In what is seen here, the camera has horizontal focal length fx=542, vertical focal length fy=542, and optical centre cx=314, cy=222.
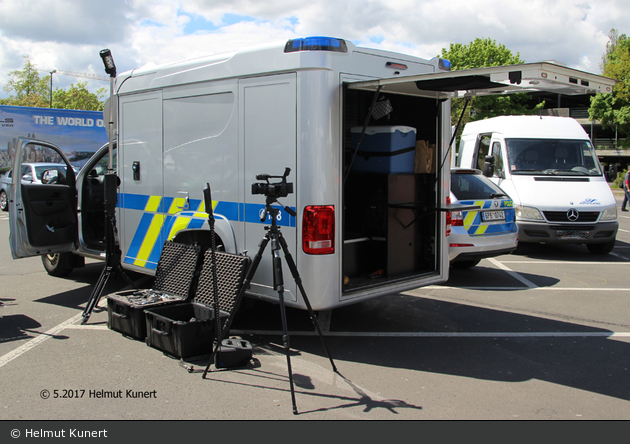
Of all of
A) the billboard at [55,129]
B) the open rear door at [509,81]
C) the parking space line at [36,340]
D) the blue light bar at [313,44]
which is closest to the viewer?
the open rear door at [509,81]

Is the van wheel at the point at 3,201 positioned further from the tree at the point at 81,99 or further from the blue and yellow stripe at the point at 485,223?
the tree at the point at 81,99

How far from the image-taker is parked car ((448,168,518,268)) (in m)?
7.46

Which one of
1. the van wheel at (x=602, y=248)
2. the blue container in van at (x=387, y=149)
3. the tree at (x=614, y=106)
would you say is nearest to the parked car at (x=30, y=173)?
the blue container in van at (x=387, y=149)

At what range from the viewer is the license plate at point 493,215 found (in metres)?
7.61

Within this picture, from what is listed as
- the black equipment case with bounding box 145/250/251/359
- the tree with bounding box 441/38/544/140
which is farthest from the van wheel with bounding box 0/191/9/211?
the tree with bounding box 441/38/544/140

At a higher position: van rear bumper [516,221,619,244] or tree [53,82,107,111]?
tree [53,82,107,111]

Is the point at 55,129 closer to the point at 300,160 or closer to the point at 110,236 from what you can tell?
the point at 110,236

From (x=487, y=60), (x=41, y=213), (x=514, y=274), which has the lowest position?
(x=514, y=274)

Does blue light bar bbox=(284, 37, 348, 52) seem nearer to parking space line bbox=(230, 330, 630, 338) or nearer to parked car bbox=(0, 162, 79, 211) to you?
parking space line bbox=(230, 330, 630, 338)

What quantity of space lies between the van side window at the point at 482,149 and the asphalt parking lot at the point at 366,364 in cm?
485

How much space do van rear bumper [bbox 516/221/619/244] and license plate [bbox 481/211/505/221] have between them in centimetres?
225

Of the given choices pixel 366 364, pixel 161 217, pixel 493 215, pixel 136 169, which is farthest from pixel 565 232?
pixel 136 169

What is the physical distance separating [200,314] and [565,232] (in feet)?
23.6

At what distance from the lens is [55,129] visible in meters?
22.6
